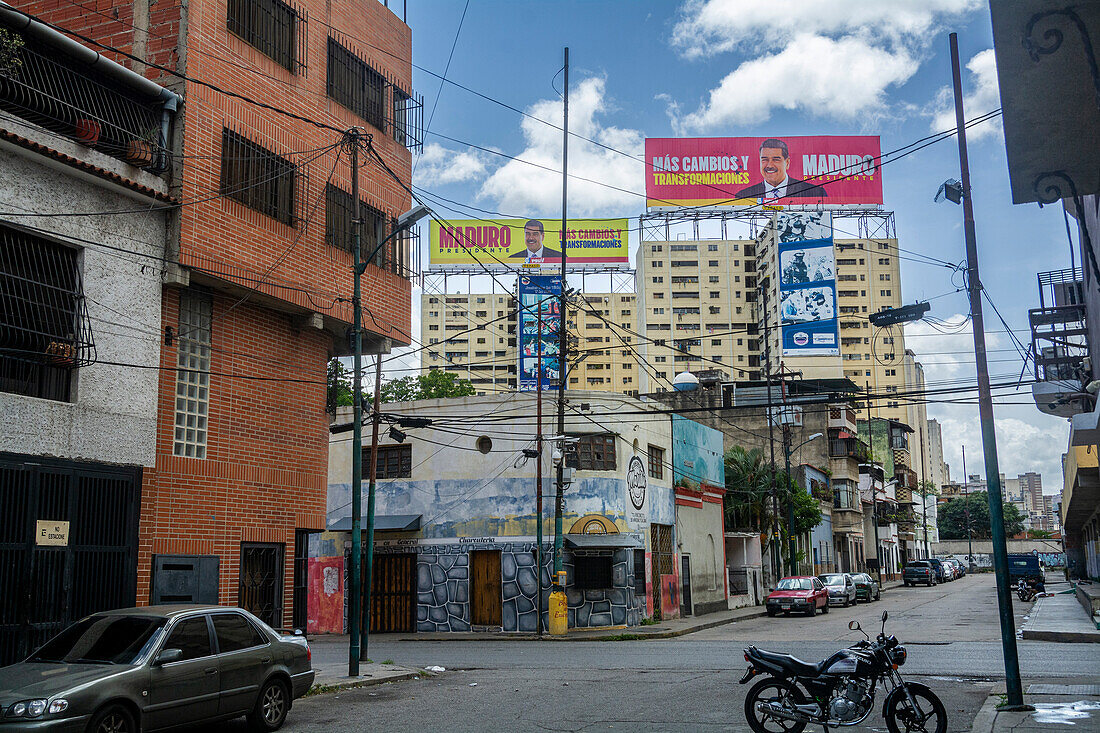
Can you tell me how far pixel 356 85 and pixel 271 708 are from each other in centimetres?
1420

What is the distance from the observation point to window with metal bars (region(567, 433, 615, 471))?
32438 mm

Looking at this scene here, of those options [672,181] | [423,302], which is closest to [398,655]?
[672,181]

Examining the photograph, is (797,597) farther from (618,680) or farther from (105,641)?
(105,641)

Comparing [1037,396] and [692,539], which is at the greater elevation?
[1037,396]

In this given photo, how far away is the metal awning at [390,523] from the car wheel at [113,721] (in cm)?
2301

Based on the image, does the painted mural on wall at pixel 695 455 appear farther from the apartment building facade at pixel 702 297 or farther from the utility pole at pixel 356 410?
the apartment building facade at pixel 702 297

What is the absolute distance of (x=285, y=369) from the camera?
19312 mm

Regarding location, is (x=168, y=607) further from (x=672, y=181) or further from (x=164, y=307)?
(x=672, y=181)

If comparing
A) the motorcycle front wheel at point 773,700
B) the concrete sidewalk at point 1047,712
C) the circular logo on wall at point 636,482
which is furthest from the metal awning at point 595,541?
the motorcycle front wheel at point 773,700

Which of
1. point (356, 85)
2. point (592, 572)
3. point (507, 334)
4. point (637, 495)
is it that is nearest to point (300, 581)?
point (356, 85)

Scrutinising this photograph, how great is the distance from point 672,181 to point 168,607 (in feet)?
252

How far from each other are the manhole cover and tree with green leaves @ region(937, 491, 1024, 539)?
126 metres

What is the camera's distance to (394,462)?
1357 inches

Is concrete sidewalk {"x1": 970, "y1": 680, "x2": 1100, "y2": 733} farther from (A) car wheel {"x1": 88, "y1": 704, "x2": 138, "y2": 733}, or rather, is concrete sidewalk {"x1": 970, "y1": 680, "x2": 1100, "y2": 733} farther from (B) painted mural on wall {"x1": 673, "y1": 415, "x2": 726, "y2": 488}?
(B) painted mural on wall {"x1": 673, "y1": 415, "x2": 726, "y2": 488}
